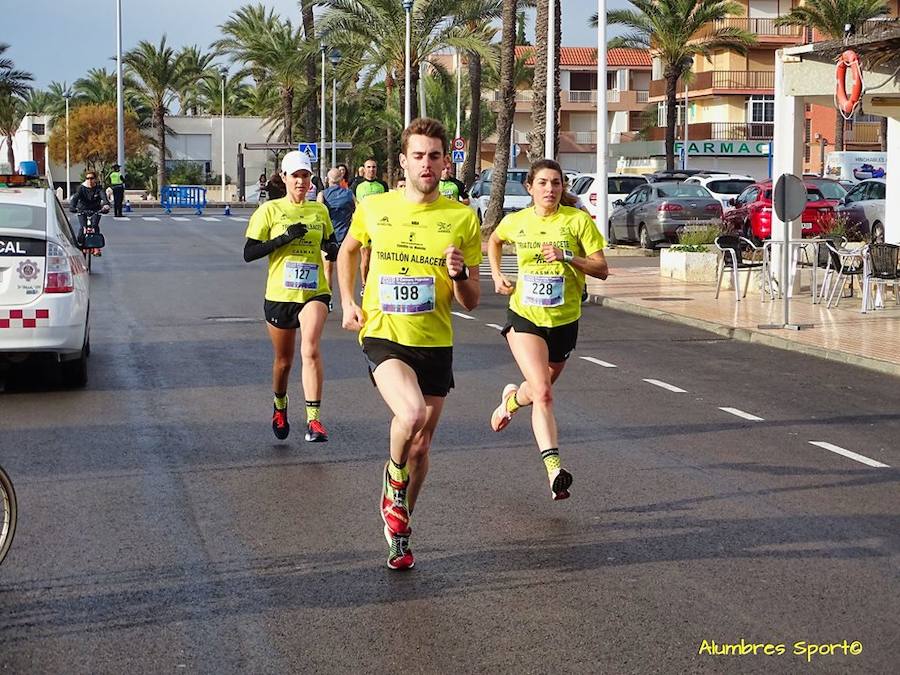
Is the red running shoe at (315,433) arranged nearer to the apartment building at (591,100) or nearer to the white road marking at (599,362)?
the white road marking at (599,362)

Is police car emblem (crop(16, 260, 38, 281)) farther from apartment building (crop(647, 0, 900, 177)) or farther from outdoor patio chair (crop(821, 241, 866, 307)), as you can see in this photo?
apartment building (crop(647, 0, 900, 177))

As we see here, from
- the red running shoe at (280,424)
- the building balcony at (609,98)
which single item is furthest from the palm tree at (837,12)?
the red running shoe at (280,424)

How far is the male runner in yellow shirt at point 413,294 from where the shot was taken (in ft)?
21.4

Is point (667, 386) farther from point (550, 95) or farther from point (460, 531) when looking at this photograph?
point (550, 95)

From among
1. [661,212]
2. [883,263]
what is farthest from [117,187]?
[883,263]

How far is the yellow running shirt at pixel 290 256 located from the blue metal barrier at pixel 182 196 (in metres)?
54.8

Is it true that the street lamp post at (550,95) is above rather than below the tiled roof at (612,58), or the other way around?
below

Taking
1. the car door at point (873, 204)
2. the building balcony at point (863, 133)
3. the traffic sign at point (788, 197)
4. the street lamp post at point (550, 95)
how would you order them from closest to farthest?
the traffic sign at point (788, 197), the car door at point (873, 204), the street lamp post at point (550, 95), the building balcony at point (863, 133)

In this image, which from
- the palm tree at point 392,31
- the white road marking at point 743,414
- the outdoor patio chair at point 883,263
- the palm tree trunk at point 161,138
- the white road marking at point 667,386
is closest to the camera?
the white road marking at point 743,414

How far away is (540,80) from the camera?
32125mm

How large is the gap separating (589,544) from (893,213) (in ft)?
53.6

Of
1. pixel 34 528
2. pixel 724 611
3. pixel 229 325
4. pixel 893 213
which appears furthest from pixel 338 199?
pixel 724 611

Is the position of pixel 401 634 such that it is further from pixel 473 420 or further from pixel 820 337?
pixel 820 337

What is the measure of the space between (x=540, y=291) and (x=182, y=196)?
194ft
